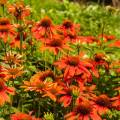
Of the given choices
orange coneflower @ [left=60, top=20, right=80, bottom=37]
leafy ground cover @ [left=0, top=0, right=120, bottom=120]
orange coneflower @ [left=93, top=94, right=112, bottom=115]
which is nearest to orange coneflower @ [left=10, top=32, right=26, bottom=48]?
leafy ground cover @ [left=0, top=0, right=120, bottom=120]

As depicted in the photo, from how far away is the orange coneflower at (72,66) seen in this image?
2916 millimetres

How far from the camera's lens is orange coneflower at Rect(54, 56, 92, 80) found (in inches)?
115

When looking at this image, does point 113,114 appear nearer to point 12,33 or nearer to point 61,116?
point 61,116

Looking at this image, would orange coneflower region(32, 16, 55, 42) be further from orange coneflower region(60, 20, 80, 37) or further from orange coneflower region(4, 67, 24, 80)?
orange coneflower region(4, 67, 24, 80)

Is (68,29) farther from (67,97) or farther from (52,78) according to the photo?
(67,97)

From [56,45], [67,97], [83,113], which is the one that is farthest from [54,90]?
[56,45]

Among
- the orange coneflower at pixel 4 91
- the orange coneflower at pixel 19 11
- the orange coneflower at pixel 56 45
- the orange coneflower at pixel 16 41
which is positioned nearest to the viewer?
the orange coneflower at pixel 4 91

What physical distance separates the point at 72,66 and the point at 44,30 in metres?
0.47

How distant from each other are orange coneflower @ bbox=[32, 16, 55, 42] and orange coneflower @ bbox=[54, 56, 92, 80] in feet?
1.16

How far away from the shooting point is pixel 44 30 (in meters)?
3.34

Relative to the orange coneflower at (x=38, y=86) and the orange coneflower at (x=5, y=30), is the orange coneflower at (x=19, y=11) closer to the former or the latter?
the orange coneflower at (x=5, y=30)

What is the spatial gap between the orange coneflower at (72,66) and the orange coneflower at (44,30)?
35cm

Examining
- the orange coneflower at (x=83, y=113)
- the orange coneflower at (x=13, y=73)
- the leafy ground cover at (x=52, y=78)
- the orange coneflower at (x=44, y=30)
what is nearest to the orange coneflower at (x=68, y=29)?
the leafy ground cover at (x=52, y=78)

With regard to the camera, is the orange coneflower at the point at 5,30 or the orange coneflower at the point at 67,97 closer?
the orange coneflower at the point at 67,97
